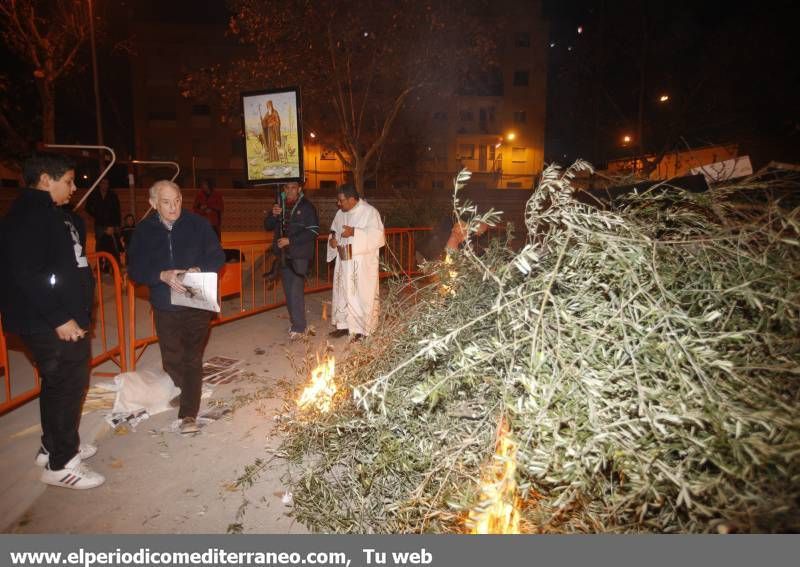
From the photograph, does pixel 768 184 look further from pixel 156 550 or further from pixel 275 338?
pixel 275 338

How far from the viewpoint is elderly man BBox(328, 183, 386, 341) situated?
5.99 m

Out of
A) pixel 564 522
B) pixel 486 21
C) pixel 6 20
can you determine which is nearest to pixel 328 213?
pixel 486 21

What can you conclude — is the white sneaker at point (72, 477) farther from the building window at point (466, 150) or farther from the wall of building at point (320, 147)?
the building window at point (466, 150)

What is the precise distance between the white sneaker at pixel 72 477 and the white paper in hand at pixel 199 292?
4.22 ft

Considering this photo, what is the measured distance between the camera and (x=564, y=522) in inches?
92.7

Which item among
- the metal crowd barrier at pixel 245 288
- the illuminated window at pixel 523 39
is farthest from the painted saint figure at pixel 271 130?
the illuminated window at pixel 523 39

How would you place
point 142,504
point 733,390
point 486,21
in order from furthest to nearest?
point 486,21 → point 142,504 → point 733,390

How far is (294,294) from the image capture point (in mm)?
6250

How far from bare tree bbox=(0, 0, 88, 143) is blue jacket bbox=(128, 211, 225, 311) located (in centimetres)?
1533

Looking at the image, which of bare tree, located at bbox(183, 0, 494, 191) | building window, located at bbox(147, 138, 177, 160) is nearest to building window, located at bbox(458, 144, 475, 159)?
building window, located at bbox(147, 138, 177, 160)

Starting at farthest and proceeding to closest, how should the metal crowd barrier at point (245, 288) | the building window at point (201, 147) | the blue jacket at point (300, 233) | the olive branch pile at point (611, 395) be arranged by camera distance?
the building window at point (201, 147) → the blue jacket at point (300, 233) → the metal crowd barrier at point (245, 288) → the olive branch pile at point (611, 395)

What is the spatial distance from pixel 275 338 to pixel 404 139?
2391cm

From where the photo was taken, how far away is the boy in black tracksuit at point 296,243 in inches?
240

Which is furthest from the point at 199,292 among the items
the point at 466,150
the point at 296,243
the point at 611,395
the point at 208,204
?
the point at 466,150
